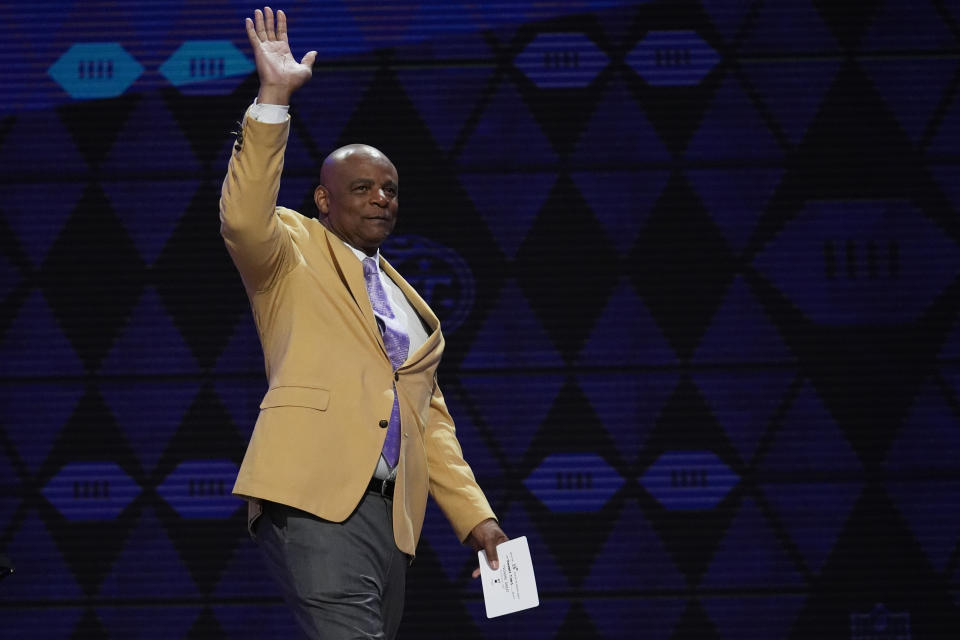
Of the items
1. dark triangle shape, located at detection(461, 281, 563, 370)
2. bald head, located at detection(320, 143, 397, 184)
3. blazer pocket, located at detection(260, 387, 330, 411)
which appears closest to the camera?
blazer pocket, located at detection(260, 387, 330, 411)

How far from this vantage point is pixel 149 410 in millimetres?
3930

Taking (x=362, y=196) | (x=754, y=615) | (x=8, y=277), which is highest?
(x=8, y=277)

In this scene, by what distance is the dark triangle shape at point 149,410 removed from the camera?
12.8 feet

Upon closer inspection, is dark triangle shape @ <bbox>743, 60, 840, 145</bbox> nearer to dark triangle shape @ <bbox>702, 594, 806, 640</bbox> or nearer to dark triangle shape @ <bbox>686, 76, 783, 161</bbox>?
dark triangle shape @ <bbox>686, 76, 783, 161</bbox>

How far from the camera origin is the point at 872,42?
4.08 m

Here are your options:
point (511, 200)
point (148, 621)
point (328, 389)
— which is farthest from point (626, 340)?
point (328, 389)

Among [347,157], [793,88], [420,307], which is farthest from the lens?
[793,88]

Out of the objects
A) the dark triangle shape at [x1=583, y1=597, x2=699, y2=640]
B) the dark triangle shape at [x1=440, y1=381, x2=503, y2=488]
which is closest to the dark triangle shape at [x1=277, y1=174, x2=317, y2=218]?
the dark triangle shape at [x1=440, y1=381, x2=503, y2=488]

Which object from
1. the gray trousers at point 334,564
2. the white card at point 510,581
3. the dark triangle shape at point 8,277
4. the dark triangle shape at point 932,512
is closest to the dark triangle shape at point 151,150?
the dark triangle shape at point 8,277

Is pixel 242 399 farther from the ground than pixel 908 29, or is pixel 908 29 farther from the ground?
pixel 908 29

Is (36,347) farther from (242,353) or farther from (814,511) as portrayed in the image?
(814,511)

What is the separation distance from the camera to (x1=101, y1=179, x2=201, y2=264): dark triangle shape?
158 inches

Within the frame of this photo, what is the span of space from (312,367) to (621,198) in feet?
7.20

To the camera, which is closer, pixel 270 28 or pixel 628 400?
pixel 270 28
